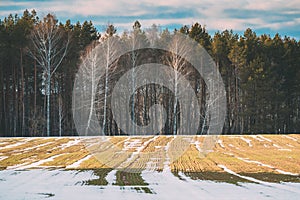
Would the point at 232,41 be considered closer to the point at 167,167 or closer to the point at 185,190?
the point at 167,167

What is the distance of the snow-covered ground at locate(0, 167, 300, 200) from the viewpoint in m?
10.9

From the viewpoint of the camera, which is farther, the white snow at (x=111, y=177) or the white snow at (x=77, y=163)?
the white snow at (x=77, y=163)

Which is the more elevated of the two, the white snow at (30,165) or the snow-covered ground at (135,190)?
the snow-covered ground at (135,190)

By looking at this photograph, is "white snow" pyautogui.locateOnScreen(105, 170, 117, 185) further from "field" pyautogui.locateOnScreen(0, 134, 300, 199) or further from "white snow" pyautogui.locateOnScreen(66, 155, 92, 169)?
"white snow" pyautogui.locateOnScreen(66, 155, 92, 169)

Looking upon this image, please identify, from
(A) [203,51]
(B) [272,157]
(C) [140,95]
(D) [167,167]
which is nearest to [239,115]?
(A) [203,51]

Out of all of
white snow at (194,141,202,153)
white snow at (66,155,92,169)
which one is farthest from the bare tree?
white snow at (66,155,92,169)

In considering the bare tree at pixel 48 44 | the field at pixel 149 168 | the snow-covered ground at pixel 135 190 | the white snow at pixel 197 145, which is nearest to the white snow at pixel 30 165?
the field at pixel 149 168

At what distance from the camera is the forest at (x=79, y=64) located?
A: 125 feet

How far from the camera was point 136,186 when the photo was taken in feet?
41.9

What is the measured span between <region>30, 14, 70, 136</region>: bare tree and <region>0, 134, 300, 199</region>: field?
334 inches

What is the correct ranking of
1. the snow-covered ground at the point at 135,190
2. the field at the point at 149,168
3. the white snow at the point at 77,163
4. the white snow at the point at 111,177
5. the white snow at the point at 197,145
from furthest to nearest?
the white snow at the point at 197,145 → the white snow at the point at 77,163 → the white snow at the point at 111,177 → the field at the point at 149,168 → the snow-covered ground at the point at 135,190

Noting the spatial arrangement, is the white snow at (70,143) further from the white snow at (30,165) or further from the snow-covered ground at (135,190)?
the snow-covered ground at (135,190)

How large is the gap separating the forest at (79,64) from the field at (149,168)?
31.9ft

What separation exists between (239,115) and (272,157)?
19.5 metres
